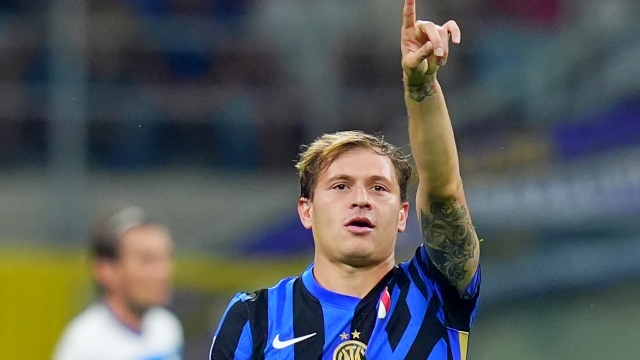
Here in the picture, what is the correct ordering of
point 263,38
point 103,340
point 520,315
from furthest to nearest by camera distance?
1. point 263,38
2. point 520,315
3. point 103,340

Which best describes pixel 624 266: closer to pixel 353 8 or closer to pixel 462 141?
pixel 462 141

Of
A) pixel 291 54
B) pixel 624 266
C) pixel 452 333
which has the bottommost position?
pixel 452 333

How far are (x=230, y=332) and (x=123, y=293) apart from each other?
2.85 meters

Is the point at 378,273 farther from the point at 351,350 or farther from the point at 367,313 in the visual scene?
the point at 351,350

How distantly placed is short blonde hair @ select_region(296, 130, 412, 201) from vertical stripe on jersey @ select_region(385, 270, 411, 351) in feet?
0.93

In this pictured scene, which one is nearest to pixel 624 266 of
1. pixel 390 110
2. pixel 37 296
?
pixel 390 110

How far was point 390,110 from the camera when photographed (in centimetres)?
921

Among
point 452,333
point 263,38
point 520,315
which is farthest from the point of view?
point 263,38

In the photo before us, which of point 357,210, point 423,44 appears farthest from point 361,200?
point 423,44

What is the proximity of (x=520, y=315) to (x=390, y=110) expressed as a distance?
1.87 metres

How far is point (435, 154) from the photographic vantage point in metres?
3.17

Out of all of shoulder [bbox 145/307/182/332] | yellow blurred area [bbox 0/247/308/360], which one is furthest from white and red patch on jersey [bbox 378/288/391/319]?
yellow blurred area [bbox 0/247/308/360]

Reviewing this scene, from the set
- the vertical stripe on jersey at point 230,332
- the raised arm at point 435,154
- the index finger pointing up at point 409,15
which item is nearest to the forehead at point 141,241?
the vertical stripe on jersey at point 230,332

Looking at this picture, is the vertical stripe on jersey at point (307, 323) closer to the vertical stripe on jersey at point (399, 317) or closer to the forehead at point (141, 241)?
the vertical stripe on jersey at point (399, 317)
